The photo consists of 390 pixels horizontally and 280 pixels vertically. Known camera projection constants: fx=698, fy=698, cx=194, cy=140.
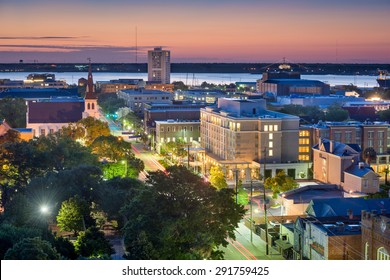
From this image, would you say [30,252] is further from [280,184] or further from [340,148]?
[340,148]

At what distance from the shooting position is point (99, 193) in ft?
33.3

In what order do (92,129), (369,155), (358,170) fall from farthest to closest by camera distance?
(92,129)
(369,155)
(358,170)

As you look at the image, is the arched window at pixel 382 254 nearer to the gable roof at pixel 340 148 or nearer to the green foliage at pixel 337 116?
the gable roof at pixel 340 148

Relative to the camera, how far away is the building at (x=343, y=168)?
13.9 m

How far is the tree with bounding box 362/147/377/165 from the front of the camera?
1716cm

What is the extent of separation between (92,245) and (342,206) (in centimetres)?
391

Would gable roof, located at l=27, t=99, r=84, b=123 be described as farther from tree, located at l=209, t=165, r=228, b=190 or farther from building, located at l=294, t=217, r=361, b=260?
building, located at l=294, t=217, r=361, b=260

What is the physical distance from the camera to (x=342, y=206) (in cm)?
1010

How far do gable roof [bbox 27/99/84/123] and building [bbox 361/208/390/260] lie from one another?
53.9 feet

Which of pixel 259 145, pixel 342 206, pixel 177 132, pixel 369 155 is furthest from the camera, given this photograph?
pixel 177 132

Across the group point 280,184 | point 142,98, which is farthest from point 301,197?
point 142,98

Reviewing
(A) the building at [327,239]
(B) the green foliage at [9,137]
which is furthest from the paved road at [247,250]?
(B) the green foliage at [9,137]

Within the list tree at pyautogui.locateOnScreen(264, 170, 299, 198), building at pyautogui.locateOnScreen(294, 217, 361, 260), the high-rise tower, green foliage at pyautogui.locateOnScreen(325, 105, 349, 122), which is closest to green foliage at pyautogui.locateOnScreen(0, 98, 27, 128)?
the high-rise tower

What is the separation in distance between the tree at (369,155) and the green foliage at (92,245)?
10.2m
